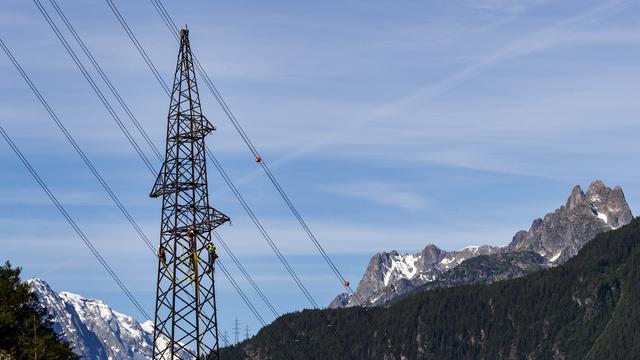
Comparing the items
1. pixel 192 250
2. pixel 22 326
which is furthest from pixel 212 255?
pixel 22 326

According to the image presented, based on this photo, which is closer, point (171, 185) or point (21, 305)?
point (171, 185)

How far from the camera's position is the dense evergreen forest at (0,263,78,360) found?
140 metres

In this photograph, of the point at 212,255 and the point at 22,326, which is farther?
the point at 22,326

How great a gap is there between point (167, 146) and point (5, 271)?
1386 inches

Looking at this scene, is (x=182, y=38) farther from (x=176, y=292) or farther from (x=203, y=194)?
(x=176, y=292)

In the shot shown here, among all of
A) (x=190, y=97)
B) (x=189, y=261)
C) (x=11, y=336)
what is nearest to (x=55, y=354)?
(x=11, y=336)

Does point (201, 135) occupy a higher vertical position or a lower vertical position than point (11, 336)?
higher

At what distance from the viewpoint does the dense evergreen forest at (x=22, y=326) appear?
140 m

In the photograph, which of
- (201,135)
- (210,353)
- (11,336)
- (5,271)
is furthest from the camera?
(5,271)

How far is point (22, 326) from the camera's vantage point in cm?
15438

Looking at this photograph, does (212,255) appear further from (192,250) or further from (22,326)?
(22,326)

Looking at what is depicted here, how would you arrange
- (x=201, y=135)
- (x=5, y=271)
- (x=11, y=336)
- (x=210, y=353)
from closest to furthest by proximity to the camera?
(x=210, y=353)
(x=201, y=135)
(x=11, y=336)
(x=5, y=271)

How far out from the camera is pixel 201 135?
458 ft

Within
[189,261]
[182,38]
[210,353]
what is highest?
[182,38]
